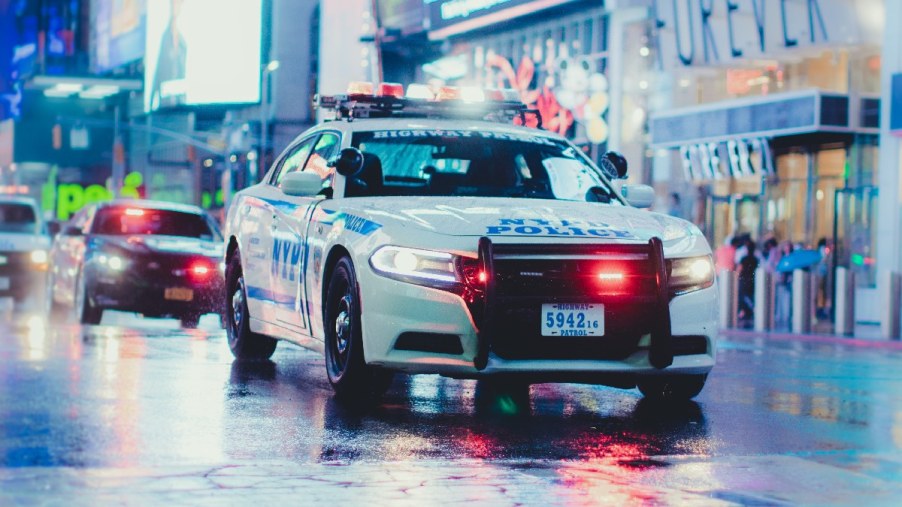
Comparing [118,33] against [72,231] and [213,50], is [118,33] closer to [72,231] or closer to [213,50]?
[213,50]

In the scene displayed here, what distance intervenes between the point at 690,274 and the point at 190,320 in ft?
36.6

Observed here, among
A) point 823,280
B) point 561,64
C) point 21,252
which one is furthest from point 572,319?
point 561,64

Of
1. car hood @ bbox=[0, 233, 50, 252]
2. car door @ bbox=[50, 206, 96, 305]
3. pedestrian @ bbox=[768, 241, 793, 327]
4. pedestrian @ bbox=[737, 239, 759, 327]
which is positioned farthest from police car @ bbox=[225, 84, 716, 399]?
pedestrian @ bbox=[737, 239, 759, 327]

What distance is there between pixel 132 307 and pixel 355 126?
7.85 metres

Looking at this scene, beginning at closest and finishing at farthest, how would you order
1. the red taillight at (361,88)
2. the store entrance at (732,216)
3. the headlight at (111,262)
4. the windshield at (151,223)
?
the red taillight at (361,88), the headlight at (111,262), the windshield at (151,223), the store entrance at (732,216)

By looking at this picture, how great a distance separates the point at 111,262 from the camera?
1853 cm

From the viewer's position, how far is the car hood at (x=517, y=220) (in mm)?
9242

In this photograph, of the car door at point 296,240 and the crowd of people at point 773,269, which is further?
the crowd of people at point 773,269

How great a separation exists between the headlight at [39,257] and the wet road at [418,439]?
12.1 m

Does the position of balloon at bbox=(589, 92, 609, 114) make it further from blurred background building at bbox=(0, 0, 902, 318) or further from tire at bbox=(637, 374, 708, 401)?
tire at bbox=(637, 374, 708, 401)

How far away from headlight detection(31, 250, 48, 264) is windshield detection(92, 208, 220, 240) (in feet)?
18.6

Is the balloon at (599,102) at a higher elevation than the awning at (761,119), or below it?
higher

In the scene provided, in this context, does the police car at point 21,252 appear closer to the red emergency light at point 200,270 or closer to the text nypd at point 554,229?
the red emergency light at point 200,270

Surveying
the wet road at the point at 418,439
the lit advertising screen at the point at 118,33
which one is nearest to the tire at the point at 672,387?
the wet road at the point at 418,439
